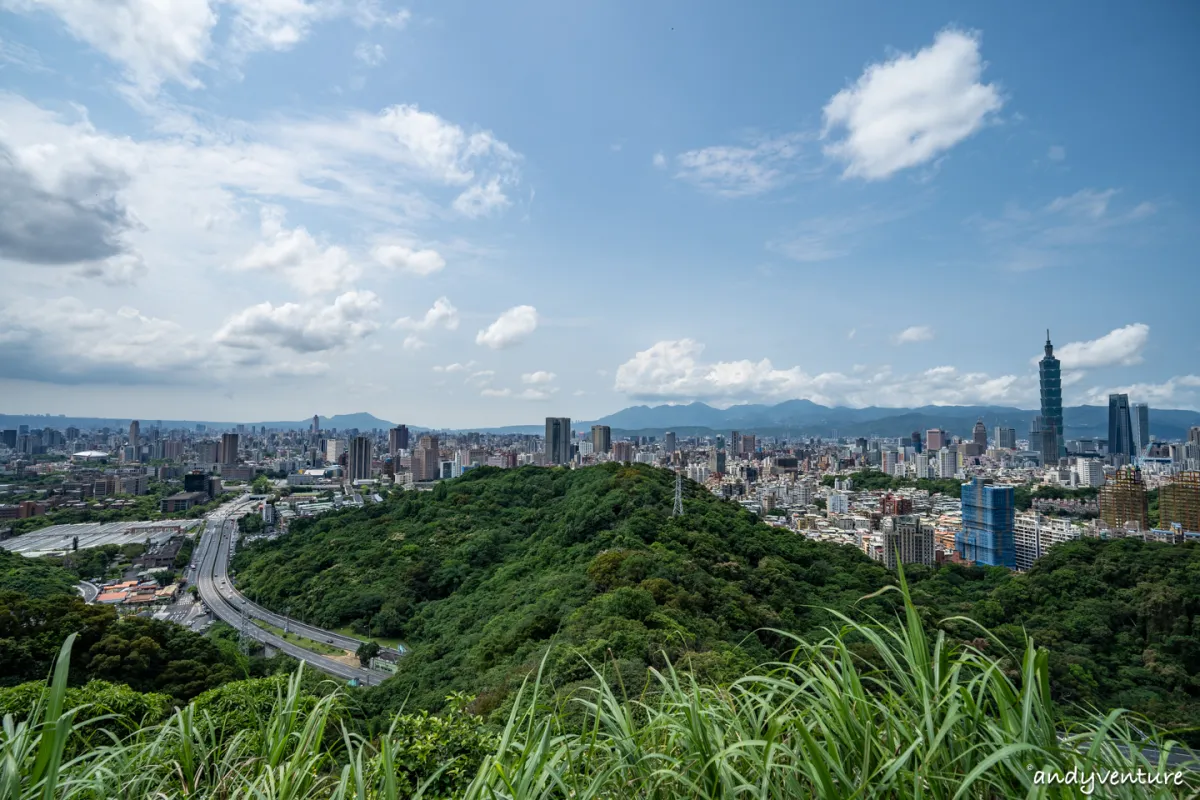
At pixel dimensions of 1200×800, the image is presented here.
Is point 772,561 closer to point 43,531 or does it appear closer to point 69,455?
point 43,531

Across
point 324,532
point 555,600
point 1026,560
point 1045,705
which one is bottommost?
point 1026,560

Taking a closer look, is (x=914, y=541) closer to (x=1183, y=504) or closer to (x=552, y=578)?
(x=1183, y=504)

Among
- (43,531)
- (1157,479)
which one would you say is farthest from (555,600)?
(1157,479)

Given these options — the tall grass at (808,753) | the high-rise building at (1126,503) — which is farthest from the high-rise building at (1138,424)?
the tall grass at (808,753)

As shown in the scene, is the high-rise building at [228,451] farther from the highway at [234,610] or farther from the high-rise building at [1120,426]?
the high-rise building at [1120,426]

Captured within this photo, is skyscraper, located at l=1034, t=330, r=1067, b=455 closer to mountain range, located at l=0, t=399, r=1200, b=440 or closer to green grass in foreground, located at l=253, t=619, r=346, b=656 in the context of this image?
mountain range, located at l=0, t=399, r=1200, b=440

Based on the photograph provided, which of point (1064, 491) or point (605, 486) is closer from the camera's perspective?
point (605, 486)

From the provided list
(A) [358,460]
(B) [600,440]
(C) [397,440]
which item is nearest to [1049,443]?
(B) [600,440]
